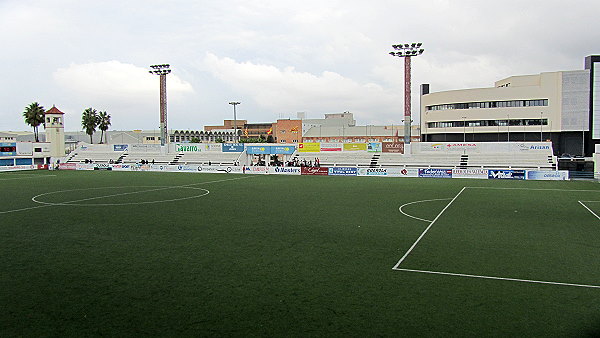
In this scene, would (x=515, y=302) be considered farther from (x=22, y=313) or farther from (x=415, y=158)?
(x=415, y=158)

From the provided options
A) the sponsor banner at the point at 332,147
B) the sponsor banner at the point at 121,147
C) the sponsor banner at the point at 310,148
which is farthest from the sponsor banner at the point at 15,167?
the sponsor banner at the point at 332,147

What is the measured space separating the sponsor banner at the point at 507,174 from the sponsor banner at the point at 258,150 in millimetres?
24752

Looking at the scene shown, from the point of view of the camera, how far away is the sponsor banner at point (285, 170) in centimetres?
4672

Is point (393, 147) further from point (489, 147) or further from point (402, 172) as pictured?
point (489, 147)

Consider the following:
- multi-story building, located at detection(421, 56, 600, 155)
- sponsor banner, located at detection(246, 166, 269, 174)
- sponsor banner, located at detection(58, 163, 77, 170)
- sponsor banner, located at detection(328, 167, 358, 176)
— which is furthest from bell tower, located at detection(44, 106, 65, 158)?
multi-story building, located at detection(421, 56, 600, 155)

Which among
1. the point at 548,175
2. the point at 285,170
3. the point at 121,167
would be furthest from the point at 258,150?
the point at 548,175

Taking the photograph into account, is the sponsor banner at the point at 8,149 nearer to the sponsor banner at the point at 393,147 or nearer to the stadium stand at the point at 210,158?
the stadium stand at the point at 210,158

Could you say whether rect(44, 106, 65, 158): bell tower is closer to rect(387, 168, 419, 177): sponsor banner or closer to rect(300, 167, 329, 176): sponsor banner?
rect(300, 167, 329, 176): sponsor banner

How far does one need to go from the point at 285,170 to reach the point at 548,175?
2426 cm

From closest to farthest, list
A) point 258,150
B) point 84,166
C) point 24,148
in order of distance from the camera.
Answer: point 258,150 → point 84,166 → point 24,148

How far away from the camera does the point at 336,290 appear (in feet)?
30.1

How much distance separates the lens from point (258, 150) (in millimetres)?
54688

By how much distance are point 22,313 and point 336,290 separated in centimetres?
569

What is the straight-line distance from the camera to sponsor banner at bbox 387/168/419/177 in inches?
1677
